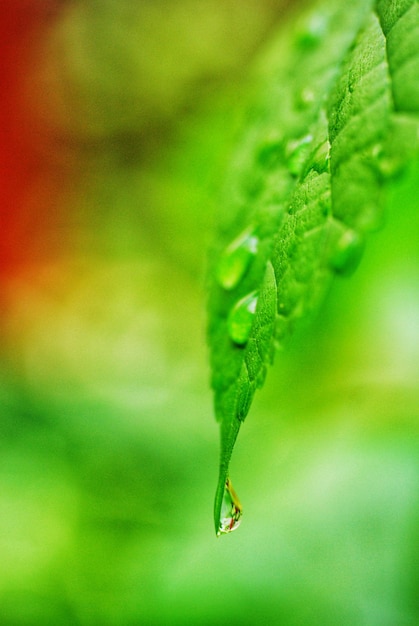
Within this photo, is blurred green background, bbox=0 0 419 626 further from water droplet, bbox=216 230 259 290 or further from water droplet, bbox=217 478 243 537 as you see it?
water droplet, bbox=217 478 243 537

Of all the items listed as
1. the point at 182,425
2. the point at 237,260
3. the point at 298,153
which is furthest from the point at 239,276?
the point at 182,425

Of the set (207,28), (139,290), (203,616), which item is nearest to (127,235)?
(139,290)

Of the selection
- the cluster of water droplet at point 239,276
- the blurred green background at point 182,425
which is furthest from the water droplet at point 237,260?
the blurred green background at point 182,425

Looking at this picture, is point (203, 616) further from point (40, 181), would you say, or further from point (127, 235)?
point (40, 181)

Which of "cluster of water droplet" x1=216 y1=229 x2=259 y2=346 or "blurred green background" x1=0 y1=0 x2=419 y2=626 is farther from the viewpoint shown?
"blurred green background" x1=0 y1=0 x2=419 y2=626

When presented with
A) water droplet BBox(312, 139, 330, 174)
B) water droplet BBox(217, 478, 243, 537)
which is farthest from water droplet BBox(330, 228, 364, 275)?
water droplet BBox(217, 478, 243, 537)

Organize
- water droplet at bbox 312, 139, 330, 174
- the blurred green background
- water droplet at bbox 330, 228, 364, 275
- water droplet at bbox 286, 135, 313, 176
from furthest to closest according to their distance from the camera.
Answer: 1. the blurred green background
2. water droplet at bbox 286, 135, 313, 176
3. water droplet at bbox 312, 139, 330, 174
4. water droplet at bbox 330, 228, 364, 275
